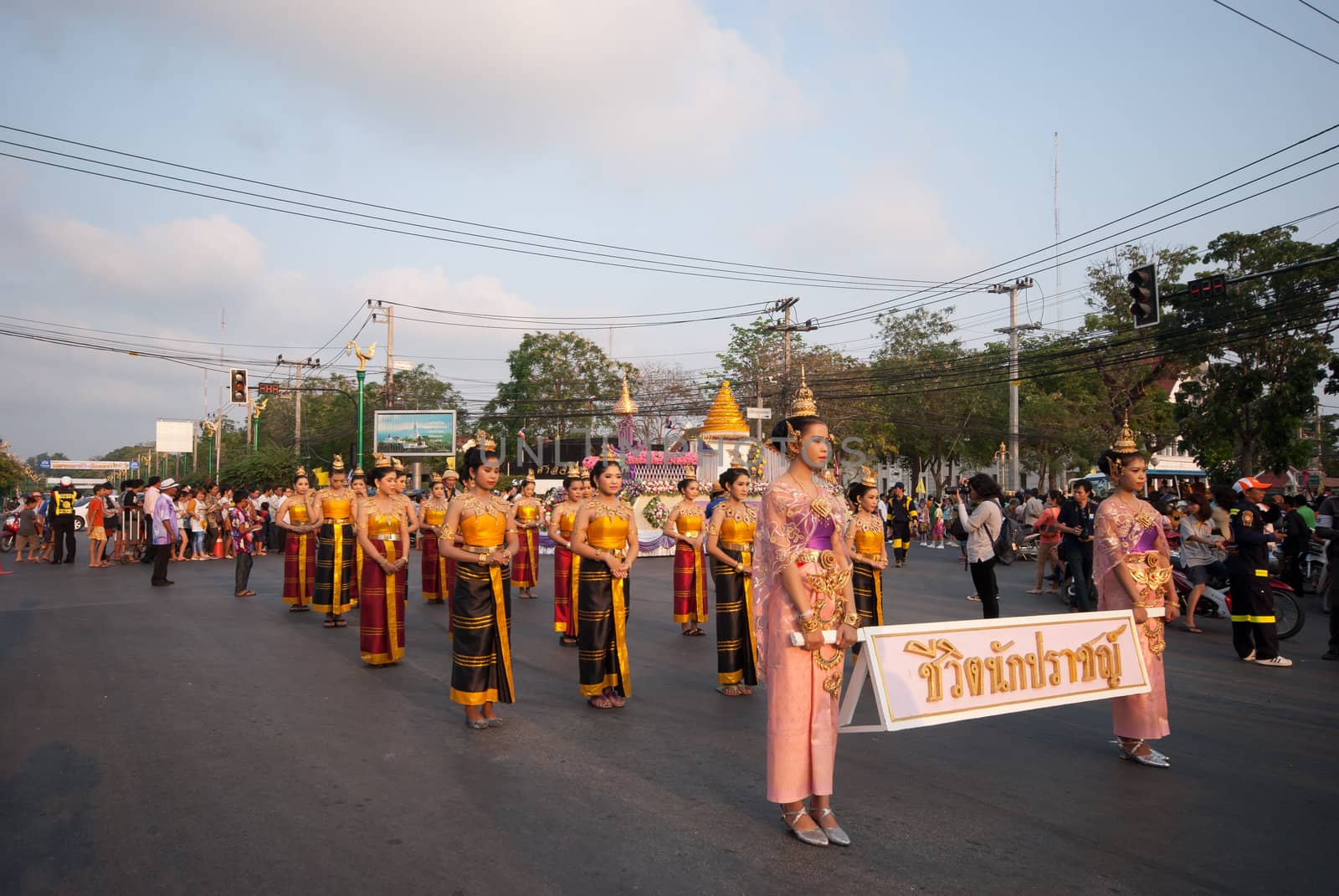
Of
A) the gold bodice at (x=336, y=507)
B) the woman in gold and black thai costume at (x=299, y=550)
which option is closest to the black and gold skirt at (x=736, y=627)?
the gold bodice at (x=336, y=507)

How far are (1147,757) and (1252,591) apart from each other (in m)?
4.08

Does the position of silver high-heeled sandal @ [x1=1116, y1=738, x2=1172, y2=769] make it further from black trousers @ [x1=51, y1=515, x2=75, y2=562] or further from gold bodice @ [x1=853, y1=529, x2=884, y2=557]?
black trousers @ [x1=51, y1=515, x2=75, y2=562]

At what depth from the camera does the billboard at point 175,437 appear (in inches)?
2657

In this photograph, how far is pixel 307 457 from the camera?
51750mm

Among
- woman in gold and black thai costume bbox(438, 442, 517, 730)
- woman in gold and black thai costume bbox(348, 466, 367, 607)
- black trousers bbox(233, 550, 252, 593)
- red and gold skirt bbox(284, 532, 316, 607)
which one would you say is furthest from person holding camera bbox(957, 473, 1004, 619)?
black trousers bbox(233, 550, 252, 593)

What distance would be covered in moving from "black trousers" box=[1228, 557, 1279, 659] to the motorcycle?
0.82 metres

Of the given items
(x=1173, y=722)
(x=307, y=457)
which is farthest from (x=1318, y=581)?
(x=307, y=457)

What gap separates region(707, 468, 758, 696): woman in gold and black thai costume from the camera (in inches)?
284

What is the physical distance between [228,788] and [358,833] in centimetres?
111

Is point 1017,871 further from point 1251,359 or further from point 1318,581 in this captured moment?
point 1251,359

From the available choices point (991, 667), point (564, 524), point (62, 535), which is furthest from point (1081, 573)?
point (62, 535)

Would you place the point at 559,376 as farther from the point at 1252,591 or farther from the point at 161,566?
the point at 1252,591

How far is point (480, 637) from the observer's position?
241 inches

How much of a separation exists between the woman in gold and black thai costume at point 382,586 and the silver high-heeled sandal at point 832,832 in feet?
16.3
